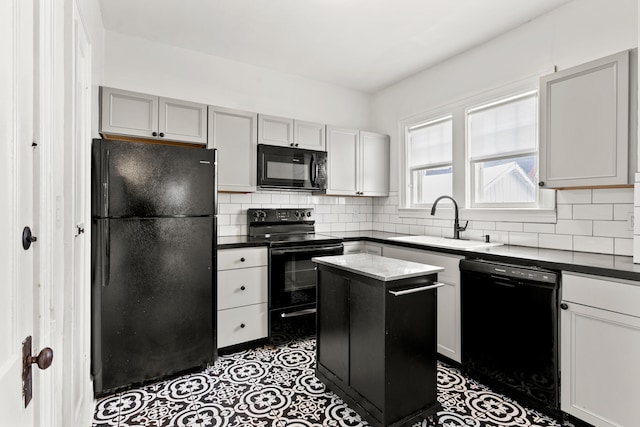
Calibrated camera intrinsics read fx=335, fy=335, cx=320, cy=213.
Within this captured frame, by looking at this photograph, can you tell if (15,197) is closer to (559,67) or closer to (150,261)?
(150,261)

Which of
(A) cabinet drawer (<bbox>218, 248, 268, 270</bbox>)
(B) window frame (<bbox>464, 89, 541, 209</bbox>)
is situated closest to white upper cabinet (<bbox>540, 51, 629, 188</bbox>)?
(B) window frame (<bbox>464, 89, 541, 209</bbox>)

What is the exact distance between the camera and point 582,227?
241 centimetres

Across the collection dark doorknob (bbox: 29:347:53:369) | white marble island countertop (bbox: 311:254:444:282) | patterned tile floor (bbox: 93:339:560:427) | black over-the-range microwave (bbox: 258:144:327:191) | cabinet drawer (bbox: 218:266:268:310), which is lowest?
patterned tile floor (bbox: 93:339:560:427)

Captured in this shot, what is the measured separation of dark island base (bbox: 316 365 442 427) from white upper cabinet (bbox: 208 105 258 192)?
6.28 feet

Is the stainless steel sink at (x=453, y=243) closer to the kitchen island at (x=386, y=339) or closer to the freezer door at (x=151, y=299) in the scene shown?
the kitchen island at (x=386, y=339)

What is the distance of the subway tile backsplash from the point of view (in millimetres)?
→ 2258

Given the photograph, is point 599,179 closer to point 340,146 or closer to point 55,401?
point 340,146

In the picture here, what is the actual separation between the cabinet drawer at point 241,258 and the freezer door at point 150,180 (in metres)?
0.41

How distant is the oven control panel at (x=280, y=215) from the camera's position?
3479 mm

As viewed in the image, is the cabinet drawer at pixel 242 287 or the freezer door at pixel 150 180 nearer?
the freezer door at pixel 150 180

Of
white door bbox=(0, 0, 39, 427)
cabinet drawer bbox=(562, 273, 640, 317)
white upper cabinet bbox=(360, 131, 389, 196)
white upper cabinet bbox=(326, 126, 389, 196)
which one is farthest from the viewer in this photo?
white upper cabinet bbox=(360, 131, 389, 196)

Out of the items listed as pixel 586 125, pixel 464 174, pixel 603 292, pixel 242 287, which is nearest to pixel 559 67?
pixel 586 125

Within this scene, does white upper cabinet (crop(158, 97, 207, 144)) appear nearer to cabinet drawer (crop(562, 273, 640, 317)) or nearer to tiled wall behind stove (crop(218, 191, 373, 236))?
tiled wall behind stove (crop(218, 191, 373, 236))

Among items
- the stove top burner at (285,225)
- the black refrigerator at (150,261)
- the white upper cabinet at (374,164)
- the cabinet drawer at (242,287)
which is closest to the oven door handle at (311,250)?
the stove top burner at (285,225)
